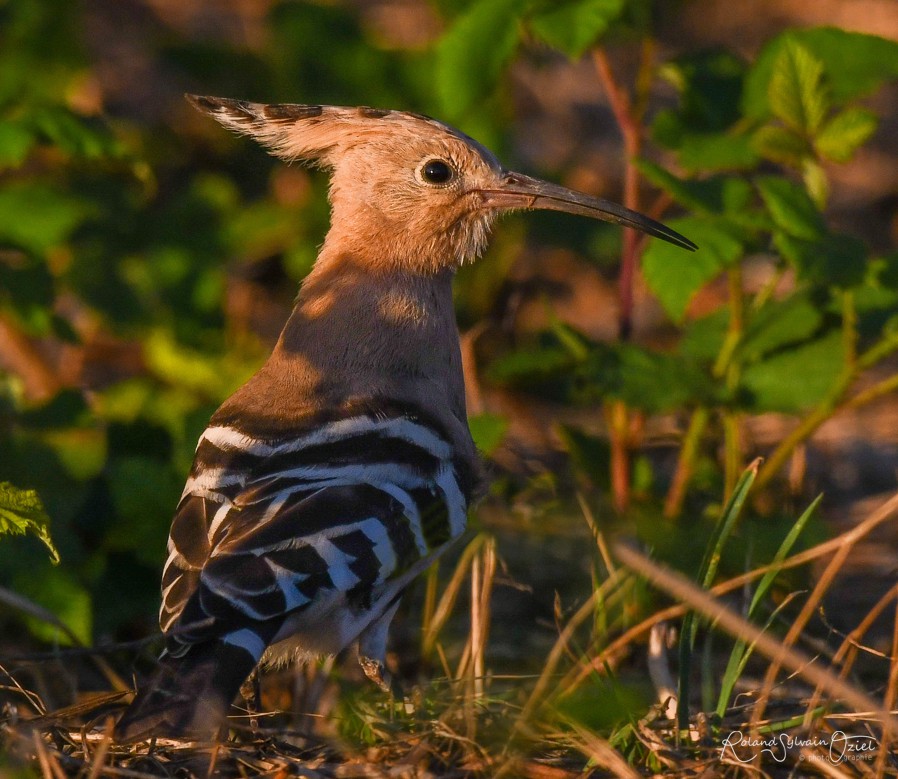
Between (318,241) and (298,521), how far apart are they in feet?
7.55

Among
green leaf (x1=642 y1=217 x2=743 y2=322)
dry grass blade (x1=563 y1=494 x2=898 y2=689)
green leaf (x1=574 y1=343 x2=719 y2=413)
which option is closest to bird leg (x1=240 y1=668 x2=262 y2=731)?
dry grass blade (x1=563 y1=494 x2=898 y2=689)

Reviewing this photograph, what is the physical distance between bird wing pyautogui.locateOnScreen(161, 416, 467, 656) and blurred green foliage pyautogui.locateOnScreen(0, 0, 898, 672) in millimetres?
459

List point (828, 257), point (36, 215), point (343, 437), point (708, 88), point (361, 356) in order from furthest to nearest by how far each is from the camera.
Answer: point (36, 215) < point (708, 88) < point (361, 356) < point (828, 257) < point (343, 437)

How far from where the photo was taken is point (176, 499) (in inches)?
117

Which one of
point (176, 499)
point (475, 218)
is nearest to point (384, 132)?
point (475, 218)

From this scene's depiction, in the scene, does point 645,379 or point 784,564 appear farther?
point 645,379

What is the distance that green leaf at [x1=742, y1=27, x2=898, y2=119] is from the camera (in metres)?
2.85

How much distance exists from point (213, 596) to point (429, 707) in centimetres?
49

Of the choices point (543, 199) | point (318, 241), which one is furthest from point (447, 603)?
point (318, 241)

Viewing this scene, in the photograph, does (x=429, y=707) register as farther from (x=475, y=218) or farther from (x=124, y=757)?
(x=475, y=218)

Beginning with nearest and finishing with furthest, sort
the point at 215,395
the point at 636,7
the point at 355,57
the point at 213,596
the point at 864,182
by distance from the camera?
the point at 213,596 < the point at 636,7 < the point at 215,395 < the point at 355,57 < the point at 864,182

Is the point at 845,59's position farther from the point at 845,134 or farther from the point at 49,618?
the point at 49,618

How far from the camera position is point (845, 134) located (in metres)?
2.77

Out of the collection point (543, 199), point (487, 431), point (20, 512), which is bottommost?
point (20, 512)
